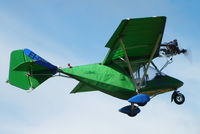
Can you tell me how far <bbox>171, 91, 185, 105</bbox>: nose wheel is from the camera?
13609 millimetres

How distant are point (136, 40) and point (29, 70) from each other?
14.9ft

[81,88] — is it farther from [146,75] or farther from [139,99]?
[139,99]

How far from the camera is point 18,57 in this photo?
42.8ft

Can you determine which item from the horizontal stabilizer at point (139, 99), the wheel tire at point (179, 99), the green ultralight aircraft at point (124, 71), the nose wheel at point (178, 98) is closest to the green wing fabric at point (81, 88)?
the green ultralight aircraft at point (124, 71)

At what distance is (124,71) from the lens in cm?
1312

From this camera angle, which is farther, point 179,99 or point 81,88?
point 81,88

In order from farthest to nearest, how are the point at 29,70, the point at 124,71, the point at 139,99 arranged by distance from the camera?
the point at 124,71, the point at 29,70, the point at 139,99

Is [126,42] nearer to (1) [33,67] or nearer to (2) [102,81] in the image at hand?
(2) [102,81]

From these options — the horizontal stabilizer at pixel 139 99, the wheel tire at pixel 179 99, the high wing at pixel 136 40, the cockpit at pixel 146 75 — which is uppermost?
the high wing at pixel 136 40

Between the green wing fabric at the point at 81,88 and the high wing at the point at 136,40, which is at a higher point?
the high wing at the point at 136,40

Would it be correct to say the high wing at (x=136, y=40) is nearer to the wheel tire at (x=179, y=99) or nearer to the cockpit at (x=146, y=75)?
the cockpit at (x=146, y=75)

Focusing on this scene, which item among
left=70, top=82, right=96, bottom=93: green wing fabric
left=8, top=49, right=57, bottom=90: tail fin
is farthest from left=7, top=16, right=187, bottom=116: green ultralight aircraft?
left=70, top=82, right=96, bottom=93: green wing fabric

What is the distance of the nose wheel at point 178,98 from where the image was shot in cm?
1361

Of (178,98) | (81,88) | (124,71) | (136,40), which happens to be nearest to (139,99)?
(124,71)
